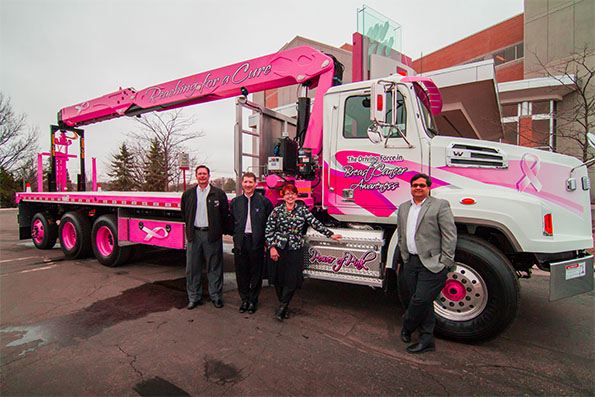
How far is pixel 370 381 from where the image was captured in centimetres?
253

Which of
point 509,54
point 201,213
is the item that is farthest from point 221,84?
point 509,54

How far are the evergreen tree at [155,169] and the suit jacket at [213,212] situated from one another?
13170 millimetres

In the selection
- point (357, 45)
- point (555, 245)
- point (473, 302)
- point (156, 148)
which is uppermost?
point (357, 45)

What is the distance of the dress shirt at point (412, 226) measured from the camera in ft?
9.72

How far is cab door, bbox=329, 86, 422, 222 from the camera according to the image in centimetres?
356

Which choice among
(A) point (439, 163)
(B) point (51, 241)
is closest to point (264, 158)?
(A) point (439, 163)

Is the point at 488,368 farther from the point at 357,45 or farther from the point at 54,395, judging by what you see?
the point at 357,45

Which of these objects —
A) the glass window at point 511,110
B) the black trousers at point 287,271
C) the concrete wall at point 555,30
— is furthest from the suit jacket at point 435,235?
the concrete wall at point 555,30

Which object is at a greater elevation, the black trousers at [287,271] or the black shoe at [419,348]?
the black trousers at [287,271]

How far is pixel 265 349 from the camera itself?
3.03m

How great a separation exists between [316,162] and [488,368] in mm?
2841

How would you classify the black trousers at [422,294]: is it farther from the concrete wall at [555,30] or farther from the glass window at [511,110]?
the concrete wall at [555,30]

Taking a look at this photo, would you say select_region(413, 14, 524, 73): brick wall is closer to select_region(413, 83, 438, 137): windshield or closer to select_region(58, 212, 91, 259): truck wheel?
select_region(413, 83, 438, 137): windshield

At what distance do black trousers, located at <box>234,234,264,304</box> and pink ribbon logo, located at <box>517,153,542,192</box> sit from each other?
2931 mm
